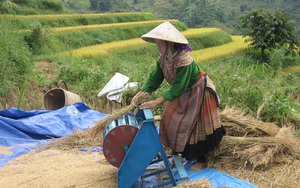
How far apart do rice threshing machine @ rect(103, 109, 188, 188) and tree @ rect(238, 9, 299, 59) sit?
14.1 m

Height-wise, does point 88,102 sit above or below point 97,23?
below

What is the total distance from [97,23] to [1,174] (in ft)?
56.0

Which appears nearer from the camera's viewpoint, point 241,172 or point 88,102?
point 241,172

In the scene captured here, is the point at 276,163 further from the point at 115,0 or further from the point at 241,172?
the point at 115,0

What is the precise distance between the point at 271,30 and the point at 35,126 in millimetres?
13383

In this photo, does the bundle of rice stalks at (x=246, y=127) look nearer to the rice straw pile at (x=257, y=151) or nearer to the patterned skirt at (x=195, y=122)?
the rice straw pile at (x=257, y=151)

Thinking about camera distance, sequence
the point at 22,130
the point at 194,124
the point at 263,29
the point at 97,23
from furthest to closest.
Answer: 1. the point at 97,23
2. the point at 263,29
3. the point at 22,130
4. the point at 194,124

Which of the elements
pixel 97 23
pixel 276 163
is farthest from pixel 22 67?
pixel 97 23

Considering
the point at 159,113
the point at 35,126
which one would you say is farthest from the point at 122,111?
the point at 159,113

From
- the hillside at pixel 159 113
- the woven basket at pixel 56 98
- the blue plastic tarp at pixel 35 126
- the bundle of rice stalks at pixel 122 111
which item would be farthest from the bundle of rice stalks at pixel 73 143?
the woven basket at pixel 56 98

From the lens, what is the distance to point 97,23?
63.8ft

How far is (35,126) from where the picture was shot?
420cm

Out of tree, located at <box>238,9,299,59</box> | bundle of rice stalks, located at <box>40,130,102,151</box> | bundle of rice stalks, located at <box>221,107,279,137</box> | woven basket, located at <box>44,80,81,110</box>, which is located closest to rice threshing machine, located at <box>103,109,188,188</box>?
bundle of rice stalks, located at <box>221,107,279,137</box>

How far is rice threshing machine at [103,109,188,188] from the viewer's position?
250 centimetres
